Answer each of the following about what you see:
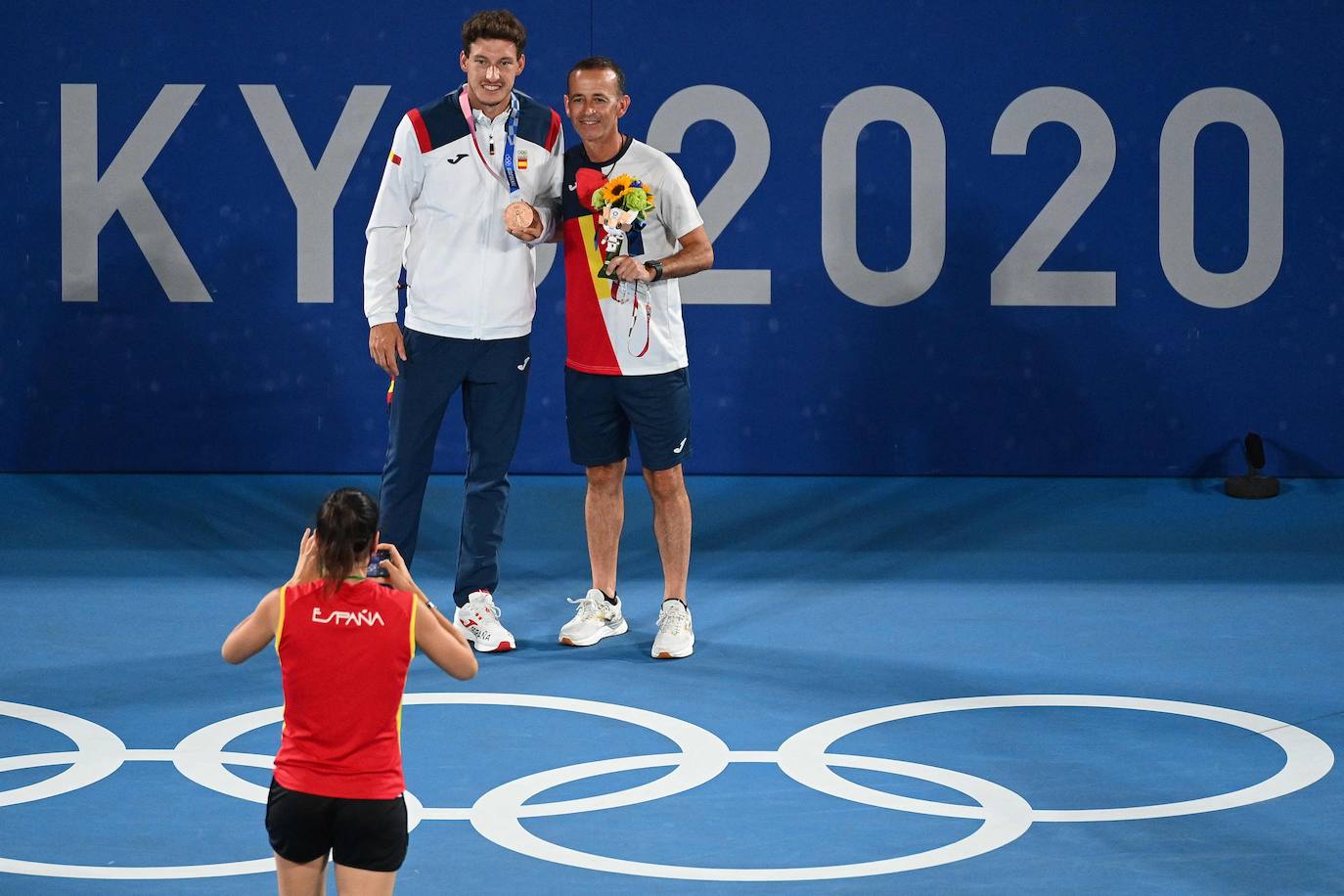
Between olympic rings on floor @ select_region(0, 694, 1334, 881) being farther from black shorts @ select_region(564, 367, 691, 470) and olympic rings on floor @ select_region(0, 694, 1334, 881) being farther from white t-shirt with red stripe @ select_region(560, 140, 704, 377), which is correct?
white t-shirt with red stripe @ select_region(560, 140, 704, 377)

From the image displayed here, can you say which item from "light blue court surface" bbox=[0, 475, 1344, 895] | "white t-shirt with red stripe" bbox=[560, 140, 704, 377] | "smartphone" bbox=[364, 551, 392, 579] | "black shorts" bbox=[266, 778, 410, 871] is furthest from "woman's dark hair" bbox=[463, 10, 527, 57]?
"black shorts" bbox=[266, 778, 410, 871]

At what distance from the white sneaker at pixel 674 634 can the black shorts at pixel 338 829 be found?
9.00ft

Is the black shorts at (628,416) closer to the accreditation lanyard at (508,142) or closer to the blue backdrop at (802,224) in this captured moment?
the accreditation lanyard at (508,142)

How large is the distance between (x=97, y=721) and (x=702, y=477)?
4.17m

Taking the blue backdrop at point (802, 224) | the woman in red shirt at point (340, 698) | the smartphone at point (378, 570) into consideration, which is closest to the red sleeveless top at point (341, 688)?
the woman in red shirt at point (340, 698)

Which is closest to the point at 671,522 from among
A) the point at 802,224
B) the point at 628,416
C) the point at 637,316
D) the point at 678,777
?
the point at 628,416

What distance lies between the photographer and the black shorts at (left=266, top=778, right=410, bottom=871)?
321 centimetres

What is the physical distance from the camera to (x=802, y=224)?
872cm

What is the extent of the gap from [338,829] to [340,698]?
229mm

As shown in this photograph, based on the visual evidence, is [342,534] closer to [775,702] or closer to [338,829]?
[338,829]

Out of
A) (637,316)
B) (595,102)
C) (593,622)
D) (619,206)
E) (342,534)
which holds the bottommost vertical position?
(593,622)

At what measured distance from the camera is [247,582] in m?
6.93

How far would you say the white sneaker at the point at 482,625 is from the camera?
6.04m

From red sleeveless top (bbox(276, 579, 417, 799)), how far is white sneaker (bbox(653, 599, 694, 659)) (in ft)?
8.71
